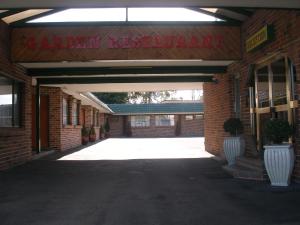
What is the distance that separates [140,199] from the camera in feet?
25.6

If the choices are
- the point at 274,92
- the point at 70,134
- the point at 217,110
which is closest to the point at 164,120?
the point at 70,134

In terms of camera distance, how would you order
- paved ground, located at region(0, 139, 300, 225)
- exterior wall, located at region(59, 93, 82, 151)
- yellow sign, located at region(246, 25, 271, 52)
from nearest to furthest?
paved ground, located at region(0, 139, 300, 225) → yellow sign, located at region(246, 25, 271, 52) → exterior wall, located at region(59, 93, 82, 151)

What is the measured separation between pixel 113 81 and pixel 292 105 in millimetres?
9412

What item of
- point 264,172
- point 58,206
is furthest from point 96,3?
point 264,172

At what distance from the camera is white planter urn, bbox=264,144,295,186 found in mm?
8555

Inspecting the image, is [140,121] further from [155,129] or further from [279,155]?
[279,155]

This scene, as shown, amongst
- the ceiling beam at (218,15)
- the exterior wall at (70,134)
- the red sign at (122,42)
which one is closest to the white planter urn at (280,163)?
the red sign at (122,42)

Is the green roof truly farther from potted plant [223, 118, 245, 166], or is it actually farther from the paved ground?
the paved ground

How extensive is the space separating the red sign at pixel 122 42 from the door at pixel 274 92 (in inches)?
78.9

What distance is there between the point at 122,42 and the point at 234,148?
4318 mm

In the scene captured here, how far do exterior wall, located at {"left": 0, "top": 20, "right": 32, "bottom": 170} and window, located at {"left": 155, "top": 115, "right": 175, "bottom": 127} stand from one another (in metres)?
34.1

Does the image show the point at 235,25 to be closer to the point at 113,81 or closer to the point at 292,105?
the point at 292,105

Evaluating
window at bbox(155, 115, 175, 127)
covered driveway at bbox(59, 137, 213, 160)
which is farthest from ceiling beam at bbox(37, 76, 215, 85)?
window at bbox(155, 115, 175, 127)

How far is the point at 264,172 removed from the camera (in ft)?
31.9
